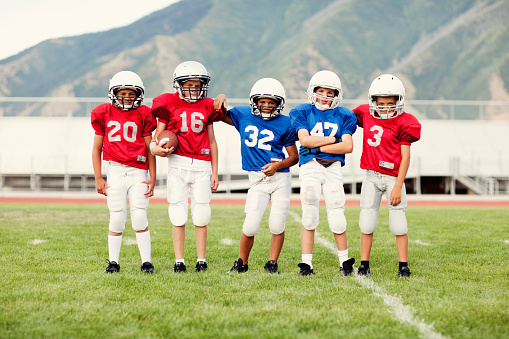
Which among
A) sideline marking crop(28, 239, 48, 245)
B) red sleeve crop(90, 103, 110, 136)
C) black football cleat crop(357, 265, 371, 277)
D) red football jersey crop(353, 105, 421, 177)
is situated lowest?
black football cleat crop(357, 265, 371, 277)

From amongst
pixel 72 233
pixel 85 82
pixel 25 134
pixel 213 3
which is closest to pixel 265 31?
pixel 213 3

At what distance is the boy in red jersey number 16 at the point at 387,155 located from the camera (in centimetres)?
462

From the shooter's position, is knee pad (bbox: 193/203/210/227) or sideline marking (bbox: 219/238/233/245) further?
sideline marking (bbox: 219/238/233/245)

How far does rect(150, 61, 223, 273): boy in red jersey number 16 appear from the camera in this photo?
4727 mm

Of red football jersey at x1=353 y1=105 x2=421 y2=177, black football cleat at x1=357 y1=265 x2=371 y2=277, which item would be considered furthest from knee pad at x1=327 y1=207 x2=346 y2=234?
red football jersey at x1=353 y1=105 x2=421 y2=177

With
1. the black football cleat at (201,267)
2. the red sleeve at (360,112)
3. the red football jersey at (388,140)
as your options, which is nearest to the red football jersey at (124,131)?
the black football cleat at (201,267)

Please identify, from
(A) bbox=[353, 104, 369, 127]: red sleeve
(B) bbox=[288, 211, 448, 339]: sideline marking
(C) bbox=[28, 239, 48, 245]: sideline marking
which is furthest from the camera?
(C) bbox=[28, 239, 48, 245]: sideline marking

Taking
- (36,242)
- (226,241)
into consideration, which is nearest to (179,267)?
(226,241)

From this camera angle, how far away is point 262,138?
4.75 m

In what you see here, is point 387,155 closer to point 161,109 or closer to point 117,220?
point 161,109

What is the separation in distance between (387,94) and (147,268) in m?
2.54

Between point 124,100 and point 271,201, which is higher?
point 124,100

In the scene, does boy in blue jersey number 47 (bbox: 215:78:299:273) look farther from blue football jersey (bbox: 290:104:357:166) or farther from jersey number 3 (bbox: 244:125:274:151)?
blue football jersey (bbox: 290:104:357:166)

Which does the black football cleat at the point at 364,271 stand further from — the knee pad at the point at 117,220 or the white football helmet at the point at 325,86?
the knee pad at the point at 117,220
